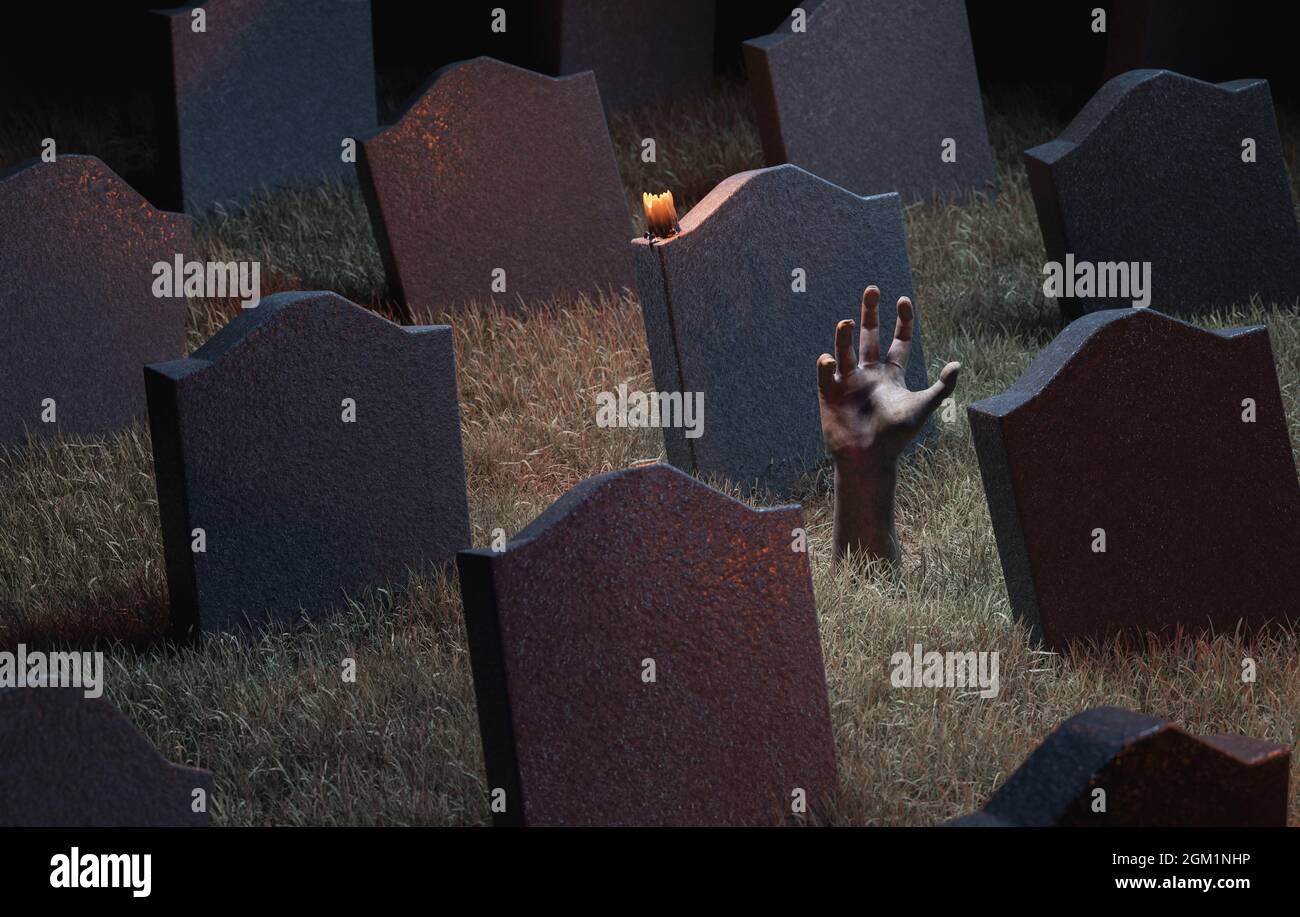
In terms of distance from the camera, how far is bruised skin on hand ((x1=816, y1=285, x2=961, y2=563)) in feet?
11.2

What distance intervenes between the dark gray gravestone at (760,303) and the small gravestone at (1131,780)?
6.61 feet

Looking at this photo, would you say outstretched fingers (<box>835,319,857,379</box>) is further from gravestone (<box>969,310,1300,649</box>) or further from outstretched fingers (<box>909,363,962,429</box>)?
gravestone (<box>969,310,1300,649</box>)

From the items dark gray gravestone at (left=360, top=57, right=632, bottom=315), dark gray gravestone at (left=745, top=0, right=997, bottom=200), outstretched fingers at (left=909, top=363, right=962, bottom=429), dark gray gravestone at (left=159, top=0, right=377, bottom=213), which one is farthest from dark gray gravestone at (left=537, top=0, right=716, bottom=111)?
outstretched fingers at (left=909, top=363, right=962, bottom=429)

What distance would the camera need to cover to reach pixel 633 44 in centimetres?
727

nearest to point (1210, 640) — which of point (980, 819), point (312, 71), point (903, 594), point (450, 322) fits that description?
point (903, 594)

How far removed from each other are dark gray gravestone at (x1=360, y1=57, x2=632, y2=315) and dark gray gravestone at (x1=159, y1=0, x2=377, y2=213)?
2.52 feet

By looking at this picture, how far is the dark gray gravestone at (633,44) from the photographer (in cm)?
701

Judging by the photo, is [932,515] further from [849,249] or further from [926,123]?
[926,123]

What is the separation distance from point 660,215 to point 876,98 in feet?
7.50

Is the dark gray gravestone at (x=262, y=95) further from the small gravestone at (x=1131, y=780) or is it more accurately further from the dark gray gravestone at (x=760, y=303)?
the small gravestone at (x=1131, y=780)

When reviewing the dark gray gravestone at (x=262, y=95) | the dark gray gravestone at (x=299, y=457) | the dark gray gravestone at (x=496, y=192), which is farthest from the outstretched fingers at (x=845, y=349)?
the dark gray gravestone at (x=262, y=95)

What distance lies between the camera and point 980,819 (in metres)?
2.04

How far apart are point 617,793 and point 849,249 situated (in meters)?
2.14

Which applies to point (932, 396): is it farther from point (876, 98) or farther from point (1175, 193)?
point (876, 98)
